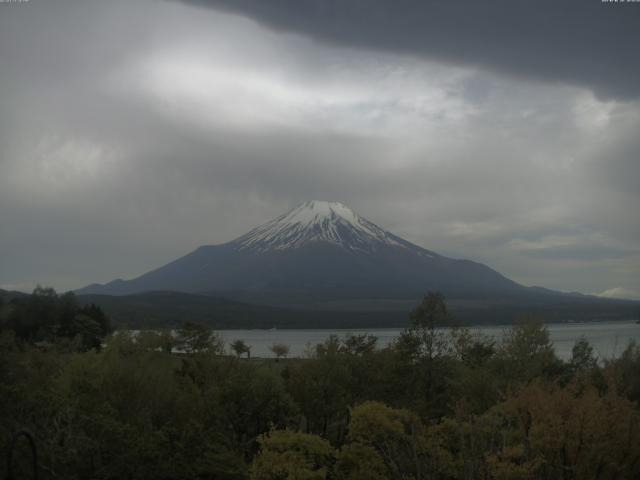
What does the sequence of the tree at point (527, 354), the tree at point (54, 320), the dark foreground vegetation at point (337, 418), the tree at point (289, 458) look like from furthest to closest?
1. the tree at point (54, 320)
2. the tree at point (527, 354)
3. the tree at point (289, 458)
4. the dark foreground vegetation at point (337, 418)

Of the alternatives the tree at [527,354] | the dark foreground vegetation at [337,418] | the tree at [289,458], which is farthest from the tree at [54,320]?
the tree at [289,458]

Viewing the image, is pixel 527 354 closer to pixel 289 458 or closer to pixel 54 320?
pixel 289 458

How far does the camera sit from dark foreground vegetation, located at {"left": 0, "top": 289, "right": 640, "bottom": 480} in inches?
590

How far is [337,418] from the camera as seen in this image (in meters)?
25.5

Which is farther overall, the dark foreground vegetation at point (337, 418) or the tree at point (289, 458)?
the tree at point (289, 458)

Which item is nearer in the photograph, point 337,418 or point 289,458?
point 289,458

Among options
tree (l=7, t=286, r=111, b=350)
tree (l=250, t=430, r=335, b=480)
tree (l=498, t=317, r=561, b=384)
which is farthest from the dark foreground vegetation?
tree (l=7, t=286, r=111, b=350)

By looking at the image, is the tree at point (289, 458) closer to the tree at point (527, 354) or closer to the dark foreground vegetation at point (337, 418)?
the dark foreground vegetation at point (337, 418)

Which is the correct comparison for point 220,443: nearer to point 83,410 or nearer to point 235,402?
point 235,402

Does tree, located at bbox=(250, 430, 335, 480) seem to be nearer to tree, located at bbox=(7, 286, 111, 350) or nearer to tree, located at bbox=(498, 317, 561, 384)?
tree, located at bbox=(498, 317, 561, 384)

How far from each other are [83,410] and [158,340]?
123ft

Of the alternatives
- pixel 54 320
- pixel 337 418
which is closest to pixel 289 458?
pixel 337 418

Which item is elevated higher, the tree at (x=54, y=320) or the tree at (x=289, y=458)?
the tree at (x=54, y=320)

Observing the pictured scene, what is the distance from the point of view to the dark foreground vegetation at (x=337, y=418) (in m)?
15.0
